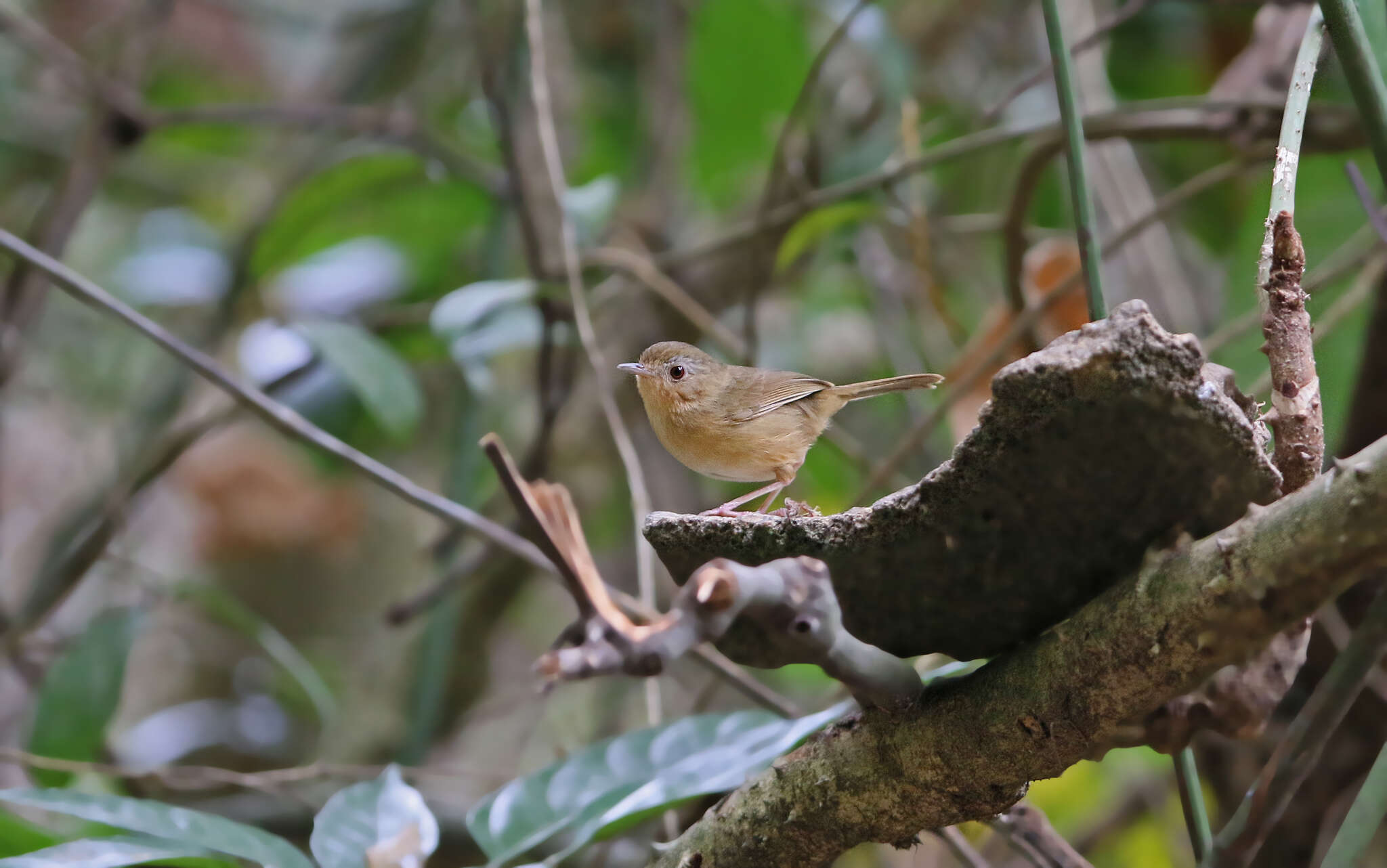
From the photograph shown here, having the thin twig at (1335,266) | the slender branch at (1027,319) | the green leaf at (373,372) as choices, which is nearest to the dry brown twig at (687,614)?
the thin twig at (1335,266)

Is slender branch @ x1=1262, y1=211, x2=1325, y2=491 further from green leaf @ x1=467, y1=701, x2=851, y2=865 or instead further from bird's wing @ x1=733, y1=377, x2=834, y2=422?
bird's wing @ x1=733, y1=377, x2=834, y2=422

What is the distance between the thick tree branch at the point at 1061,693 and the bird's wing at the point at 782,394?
2.63 feet

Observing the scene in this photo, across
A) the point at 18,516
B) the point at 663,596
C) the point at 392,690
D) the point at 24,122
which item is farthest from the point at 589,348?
the point at 18,516

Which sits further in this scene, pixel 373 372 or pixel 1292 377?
pixel 373 372

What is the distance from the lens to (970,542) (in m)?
1.15

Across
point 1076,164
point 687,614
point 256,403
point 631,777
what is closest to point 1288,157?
point 1076,164

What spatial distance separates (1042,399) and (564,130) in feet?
13.5

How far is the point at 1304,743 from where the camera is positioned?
1.10 metres

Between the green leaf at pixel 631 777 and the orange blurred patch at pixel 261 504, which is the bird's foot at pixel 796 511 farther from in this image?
the orange blurred patch at pixel 261 504

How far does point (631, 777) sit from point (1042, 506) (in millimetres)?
1048

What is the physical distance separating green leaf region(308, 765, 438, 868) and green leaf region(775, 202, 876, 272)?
7.16 feet

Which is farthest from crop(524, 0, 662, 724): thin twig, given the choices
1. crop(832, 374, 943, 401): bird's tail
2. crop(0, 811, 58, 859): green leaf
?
crop(0, 811, 58, 859): green leaf

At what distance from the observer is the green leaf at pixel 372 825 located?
1597 millimetres

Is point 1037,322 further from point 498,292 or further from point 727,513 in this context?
point 727,513
